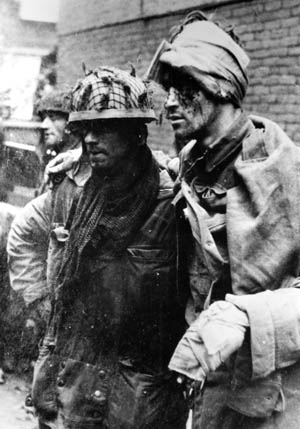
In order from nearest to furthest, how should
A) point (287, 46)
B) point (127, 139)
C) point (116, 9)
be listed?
point (127, 139) < point (287, 46) < point (116, 9)

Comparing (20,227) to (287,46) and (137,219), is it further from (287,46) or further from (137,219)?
(287,46)

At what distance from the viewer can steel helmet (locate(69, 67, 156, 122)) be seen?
296 cm

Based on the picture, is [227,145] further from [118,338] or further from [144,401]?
[144,401]

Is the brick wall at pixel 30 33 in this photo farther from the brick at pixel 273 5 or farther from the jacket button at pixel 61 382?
the jacket button at pixel 61 382

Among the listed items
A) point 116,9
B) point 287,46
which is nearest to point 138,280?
point 287,46

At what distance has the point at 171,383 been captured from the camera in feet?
10.6

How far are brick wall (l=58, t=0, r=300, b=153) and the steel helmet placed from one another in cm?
134

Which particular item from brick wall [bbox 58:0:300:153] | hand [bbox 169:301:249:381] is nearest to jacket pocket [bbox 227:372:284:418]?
hand [bbox 169:301:249:381]

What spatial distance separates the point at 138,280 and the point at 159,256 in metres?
0.18

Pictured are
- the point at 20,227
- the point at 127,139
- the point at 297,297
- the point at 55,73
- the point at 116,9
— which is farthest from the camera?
the point at 55,73

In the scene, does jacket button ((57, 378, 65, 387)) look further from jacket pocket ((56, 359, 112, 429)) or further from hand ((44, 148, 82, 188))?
hand ((44, 148, 82, 188))

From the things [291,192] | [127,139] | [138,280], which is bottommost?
[138,280]

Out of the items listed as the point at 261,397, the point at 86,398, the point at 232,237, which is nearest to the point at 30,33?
the point at 86,398

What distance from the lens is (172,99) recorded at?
103 inches
